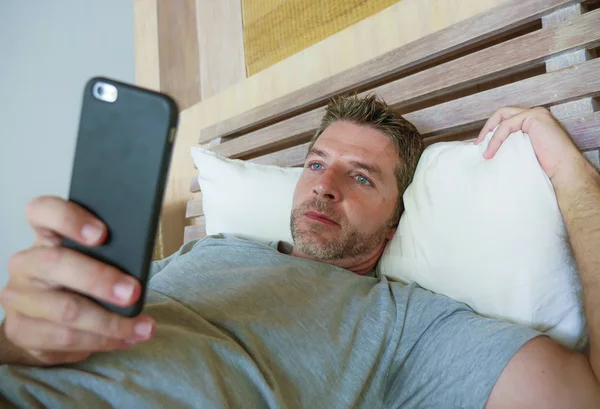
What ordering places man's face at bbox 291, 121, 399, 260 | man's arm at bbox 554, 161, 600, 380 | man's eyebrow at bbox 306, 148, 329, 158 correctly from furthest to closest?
man's eyebrow at bbox 306, 148, 329, 158 < man's face at bbox 291, 121, 399, 260 < man's arm at bbox 554, 161, 600, 380

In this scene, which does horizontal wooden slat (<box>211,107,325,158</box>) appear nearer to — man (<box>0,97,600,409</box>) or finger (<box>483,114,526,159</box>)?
man (<box>0,97,600,409</box>)

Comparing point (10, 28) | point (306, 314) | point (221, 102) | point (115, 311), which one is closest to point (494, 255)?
point (306, 314)

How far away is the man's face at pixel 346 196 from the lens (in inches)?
40.6

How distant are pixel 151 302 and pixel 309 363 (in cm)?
27

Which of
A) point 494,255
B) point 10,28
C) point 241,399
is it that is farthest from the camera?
point 10,28

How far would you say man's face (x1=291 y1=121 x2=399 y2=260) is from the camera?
3.39ft

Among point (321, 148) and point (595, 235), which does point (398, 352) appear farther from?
point (321, 148)

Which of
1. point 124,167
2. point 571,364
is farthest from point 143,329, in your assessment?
point 571,364

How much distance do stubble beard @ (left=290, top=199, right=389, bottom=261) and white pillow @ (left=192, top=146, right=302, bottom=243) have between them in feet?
0.67

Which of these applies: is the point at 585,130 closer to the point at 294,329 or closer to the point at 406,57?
the point at 406,57

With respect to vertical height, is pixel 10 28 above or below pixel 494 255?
above

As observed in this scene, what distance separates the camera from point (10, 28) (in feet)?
8.75

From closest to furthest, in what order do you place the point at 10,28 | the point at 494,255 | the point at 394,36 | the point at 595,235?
1. the point at 595,235
2. the point at 494,255
3. the point at 394,36
4. the point at 10,28

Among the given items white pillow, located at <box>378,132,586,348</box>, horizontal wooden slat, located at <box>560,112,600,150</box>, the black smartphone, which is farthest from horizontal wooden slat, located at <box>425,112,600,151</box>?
the black smartphone
